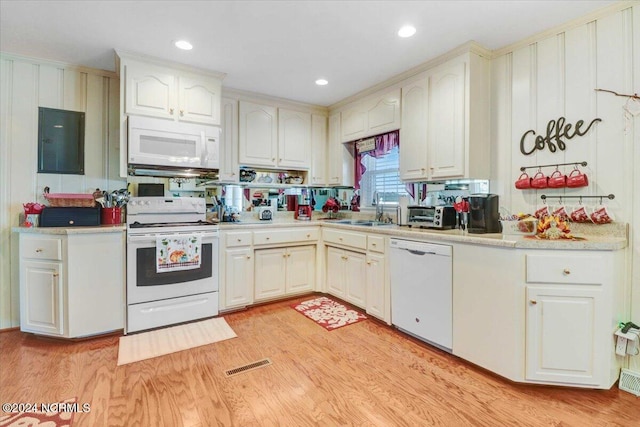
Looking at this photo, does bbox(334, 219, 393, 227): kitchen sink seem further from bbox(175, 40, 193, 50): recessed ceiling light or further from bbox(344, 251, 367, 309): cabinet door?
bbox(175, 40, 193, 50): recessed ceiling light

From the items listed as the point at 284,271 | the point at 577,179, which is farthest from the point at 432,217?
the point at 284,271

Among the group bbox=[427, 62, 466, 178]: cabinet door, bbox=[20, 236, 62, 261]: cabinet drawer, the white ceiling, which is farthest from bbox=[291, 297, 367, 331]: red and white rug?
the white ceiling

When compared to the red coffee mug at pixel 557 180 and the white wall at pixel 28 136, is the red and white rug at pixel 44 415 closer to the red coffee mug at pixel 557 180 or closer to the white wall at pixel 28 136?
the white wall at pixel 28 136

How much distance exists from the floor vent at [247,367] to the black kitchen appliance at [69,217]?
175cm

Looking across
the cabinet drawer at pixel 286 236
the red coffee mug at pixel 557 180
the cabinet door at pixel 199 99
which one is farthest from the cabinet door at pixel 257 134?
the red coffee mug at pixel 557 180

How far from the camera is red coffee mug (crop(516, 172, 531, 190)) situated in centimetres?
237

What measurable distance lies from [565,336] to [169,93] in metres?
3.62

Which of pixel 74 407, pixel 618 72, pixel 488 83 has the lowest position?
pixel 74 407

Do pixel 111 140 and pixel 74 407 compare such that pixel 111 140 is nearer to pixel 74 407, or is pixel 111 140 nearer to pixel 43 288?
pixel 43 288

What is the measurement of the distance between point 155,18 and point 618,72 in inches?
125

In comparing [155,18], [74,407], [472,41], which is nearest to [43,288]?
[74,407]

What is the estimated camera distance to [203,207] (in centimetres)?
322

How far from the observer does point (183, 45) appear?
2.54 m

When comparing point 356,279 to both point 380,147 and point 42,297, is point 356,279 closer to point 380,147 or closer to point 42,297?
point 380,147
